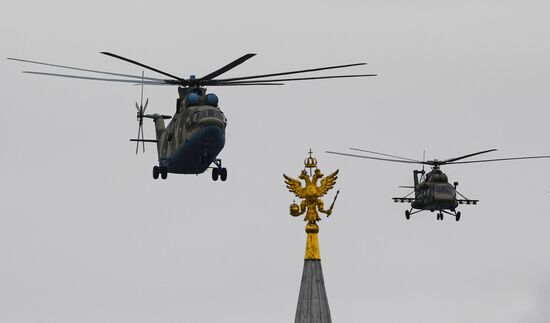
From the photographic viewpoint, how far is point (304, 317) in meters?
109

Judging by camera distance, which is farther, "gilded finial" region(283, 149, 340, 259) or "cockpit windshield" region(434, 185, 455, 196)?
"cockpit windshield" region(434, 185, 455, 196)

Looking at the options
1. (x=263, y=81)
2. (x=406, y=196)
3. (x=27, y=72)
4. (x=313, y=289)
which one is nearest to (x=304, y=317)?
(x=313, y=289)

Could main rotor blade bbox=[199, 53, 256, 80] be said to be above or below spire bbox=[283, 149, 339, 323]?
above

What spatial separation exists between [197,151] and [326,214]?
1365cm

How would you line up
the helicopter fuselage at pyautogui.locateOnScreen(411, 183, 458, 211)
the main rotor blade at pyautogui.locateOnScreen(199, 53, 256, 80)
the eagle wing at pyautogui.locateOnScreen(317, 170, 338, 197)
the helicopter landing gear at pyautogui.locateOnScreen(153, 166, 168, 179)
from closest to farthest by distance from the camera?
the main rotor blade at pyautogui.locateOnScreen(199, 53, 256, 80) → the helicopter landing gear at pyautogui.locateOnScreen(153, 166, 168, 179) → the eagle wing at pyautogui.locateOnScreen(317, 170, 338, 197) → the helicopter fuselage at pyautogui.locateOnScreen(411, 183, 458, 211)

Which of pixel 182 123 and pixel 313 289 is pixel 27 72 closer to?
pixel 182 123

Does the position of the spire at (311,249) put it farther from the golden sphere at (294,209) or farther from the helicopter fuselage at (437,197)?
the helicopter fuselage at (437,197)

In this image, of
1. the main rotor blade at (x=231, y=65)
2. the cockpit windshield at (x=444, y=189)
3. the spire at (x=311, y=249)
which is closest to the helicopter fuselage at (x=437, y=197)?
the cockpit windshield at (x=444, y=189)

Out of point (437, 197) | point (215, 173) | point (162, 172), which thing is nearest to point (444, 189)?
point (437, 197)

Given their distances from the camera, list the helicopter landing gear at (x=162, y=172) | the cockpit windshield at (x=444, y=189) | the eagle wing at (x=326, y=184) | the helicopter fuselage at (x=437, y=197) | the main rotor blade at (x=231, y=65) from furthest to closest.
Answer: the cockpit windshield at (x=444, y=189), the helicopter fuselage at (x=437, y=197), the eagle wing at (x=326, y=184), the helicopter landing gear at (x=162, y=172), the main rotor blade at (x=231, y=65)

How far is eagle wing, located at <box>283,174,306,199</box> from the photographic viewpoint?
110812 mm

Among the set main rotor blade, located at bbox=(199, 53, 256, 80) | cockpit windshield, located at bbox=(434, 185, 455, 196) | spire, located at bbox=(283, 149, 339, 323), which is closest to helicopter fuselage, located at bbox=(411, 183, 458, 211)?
cockpit windshield, located at bbox=(434, 185, 455, 196)

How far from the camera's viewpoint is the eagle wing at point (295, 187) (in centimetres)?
11081

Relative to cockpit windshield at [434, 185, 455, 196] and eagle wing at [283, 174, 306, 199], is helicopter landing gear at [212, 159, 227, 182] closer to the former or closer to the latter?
eagle wing at [283, 174, 306, 199]
